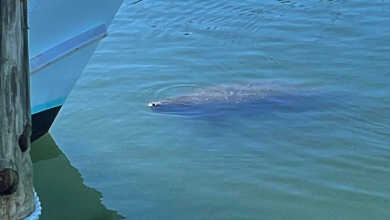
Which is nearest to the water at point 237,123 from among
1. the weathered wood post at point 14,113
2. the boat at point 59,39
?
the boat at point 59,39

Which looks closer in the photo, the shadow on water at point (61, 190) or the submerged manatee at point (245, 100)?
the shadow on water at point (61, 190)

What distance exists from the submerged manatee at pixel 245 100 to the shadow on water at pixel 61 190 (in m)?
1.22

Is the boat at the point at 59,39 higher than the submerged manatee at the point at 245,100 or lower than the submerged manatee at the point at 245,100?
higher

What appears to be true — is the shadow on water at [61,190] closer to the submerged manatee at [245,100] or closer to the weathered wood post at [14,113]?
the weathered wood post at [14,113]

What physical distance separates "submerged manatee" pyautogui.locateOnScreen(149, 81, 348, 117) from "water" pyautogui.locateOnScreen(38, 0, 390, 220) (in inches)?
5.6

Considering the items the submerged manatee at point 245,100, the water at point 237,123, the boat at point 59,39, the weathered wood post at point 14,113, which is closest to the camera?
the weathered wood post at point 14,113

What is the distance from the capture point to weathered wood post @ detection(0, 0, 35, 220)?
2900 millimetres

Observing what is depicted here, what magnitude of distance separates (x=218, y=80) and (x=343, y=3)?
10.3 feet

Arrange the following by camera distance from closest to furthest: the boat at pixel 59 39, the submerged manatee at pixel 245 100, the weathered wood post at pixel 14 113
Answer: the weathered wood post at pixel 14 113, the boat at pixel 59 39, the submerged manatee at pixel 245 100

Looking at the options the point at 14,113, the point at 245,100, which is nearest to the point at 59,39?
the point at 14,113

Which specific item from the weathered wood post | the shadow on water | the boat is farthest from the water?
the weathered wood post

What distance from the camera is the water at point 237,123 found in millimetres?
4457

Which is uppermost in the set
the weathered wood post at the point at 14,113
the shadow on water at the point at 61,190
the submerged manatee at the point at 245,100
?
the weathered wood post at the point at 14,113

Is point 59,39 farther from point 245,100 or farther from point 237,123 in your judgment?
point 245,100
